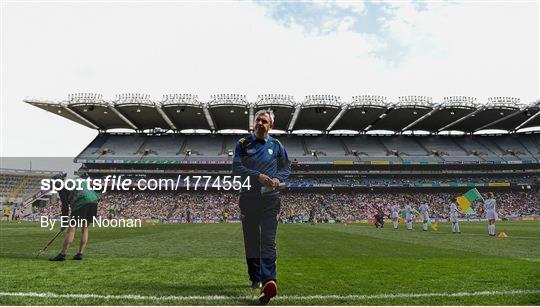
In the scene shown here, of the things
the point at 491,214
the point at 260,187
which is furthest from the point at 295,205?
the point at 260,187

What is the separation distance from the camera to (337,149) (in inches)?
2584

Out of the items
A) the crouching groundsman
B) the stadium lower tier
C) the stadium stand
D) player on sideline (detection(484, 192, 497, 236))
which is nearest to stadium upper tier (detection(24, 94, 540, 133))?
the stadium stand

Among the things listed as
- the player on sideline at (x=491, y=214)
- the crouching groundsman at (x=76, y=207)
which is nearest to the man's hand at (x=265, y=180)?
the crouching groundsman at (x=76, y=207)

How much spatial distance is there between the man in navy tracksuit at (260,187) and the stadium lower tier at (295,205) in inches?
1710

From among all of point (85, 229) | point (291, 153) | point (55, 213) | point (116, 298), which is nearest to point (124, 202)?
point (55, 213)

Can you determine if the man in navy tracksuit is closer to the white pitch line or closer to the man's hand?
the man's hand

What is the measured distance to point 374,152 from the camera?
6531 cm

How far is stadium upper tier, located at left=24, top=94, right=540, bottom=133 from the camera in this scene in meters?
54.6

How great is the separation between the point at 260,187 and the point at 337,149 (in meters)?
61.3

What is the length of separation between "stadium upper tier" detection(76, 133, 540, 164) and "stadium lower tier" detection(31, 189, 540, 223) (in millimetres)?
5422

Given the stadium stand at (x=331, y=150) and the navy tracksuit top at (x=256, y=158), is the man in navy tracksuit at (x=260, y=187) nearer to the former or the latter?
the navy tracksuit top at (x=256, y=158)

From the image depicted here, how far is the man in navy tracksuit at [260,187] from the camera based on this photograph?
520 cm

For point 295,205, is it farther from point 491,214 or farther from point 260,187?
point 260,187

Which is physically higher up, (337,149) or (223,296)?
(337,149)
